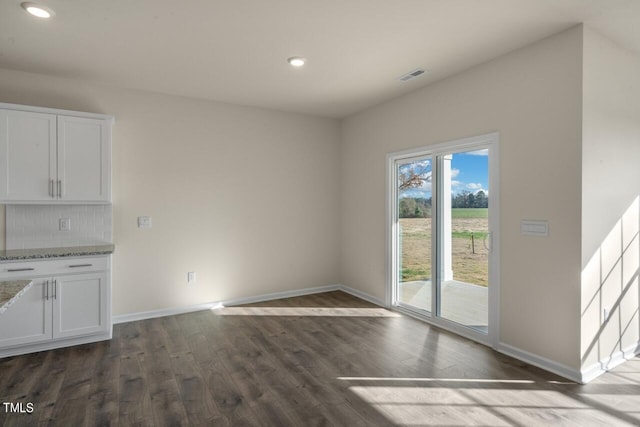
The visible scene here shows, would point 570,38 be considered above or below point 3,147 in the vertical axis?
above

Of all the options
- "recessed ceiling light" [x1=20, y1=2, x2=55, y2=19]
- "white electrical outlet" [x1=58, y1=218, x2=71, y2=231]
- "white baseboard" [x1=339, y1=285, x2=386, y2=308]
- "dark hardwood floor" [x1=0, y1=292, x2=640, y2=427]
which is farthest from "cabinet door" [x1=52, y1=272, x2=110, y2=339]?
"white baseboard" [x1=339, y1=285, x2=386, y2=308]

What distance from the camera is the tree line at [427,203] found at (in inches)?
143

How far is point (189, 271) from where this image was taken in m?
4.61

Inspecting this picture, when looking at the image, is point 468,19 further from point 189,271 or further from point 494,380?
point 189,271

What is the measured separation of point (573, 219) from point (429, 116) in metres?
1.90

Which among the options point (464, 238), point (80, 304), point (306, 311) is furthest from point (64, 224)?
point (464, 238)

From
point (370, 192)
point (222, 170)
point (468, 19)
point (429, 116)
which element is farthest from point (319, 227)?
point (468, 19)

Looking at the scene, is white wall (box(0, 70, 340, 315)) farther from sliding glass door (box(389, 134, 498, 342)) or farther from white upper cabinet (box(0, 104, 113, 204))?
sliding glass door (box(389, 134, 498, 342))

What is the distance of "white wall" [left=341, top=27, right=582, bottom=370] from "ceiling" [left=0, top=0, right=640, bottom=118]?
0.71 ft

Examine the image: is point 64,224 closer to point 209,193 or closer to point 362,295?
point 209,193

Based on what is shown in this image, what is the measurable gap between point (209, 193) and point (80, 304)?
1.93m

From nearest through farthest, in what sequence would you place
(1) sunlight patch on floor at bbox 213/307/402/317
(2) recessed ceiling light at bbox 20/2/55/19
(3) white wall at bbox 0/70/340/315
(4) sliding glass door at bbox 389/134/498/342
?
(2) recessed ceiling light at bbox 20/2/55/19 < (4) sliding glass door at bbox 389/134/498/342 < (3) white wall at bbox 0/70/340/315 < (1) sunlight patch on floor at bbox 213/307/402/317

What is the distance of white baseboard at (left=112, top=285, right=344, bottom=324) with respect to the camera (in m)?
4.25

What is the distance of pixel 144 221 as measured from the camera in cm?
434
